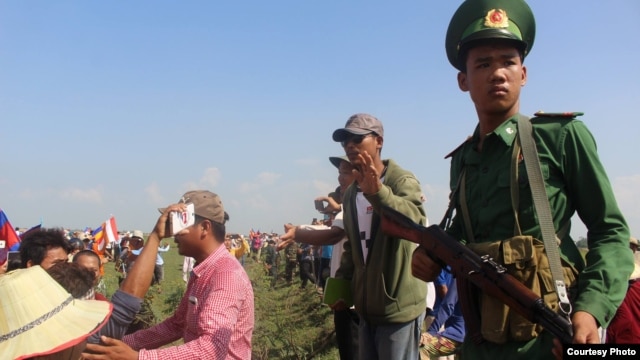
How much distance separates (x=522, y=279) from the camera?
188cm

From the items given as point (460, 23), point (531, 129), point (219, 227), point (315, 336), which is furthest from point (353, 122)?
point (315, 336)

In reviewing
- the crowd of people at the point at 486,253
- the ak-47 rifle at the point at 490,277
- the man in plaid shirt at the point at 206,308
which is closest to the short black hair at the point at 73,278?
the crowd of people at the point at 486,253

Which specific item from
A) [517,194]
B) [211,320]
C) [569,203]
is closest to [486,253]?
[517,194]

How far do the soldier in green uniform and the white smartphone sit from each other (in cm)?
153

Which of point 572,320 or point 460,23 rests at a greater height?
point 460,23

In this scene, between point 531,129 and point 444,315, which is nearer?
point 531,129

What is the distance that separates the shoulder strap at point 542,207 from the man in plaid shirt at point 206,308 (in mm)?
1757

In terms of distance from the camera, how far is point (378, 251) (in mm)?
3607

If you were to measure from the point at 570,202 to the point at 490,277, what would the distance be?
0.40 meters

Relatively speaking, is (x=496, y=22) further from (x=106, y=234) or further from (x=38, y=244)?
(x=106, y=234)

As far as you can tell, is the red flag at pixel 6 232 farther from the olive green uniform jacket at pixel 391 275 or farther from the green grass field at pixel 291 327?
the olive green uniform jacket at pixel 391 275

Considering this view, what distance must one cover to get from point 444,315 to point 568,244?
385cm

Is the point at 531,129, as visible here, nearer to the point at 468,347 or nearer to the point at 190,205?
the point at 468,347

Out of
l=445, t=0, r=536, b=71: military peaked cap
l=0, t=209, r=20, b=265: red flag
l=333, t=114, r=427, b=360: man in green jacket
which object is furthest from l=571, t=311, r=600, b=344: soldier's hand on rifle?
l=0, t=209, r=20, b=265: red flag
